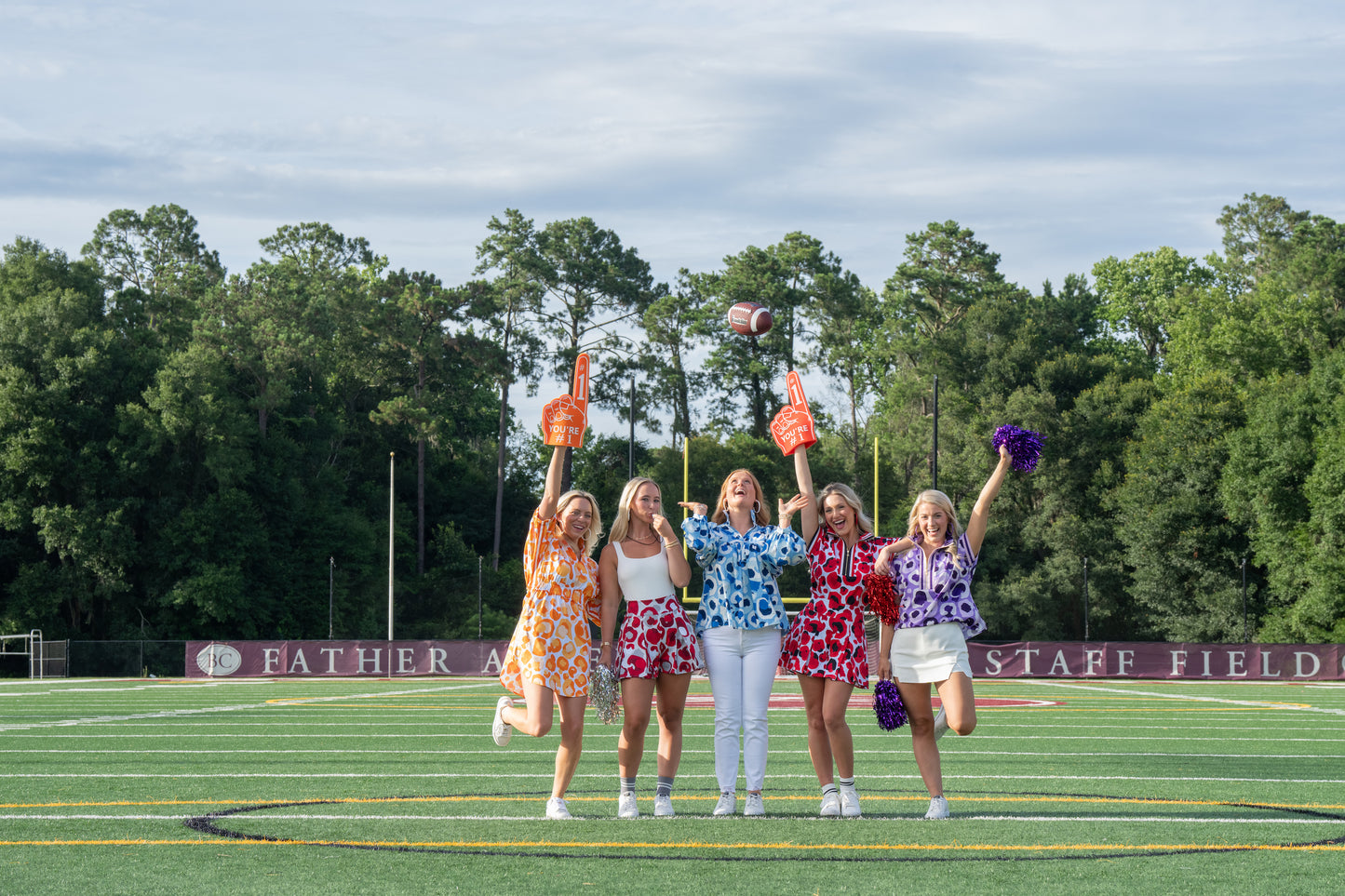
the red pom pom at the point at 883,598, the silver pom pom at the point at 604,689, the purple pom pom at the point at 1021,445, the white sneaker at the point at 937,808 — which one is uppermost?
the purple pom pom at the point at 1021,445

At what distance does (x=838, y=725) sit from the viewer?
6.80 meters

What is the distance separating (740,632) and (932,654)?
0.96 m

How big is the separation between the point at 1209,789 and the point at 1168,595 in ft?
126

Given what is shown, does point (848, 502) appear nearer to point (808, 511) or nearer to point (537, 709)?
point (808, 511)

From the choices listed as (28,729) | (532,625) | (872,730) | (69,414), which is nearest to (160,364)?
(69,414)

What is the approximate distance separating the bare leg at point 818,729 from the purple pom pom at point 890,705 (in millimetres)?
282

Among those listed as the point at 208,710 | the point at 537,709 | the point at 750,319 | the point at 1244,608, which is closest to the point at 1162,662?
the point at 1244,608

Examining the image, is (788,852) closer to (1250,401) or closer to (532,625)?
(532,625)

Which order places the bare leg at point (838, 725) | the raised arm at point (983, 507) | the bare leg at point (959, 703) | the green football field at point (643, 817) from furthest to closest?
the raised arm at point (983, 507) < the bare leg at point (838, 725) < the bare leg at point (959, 703) < the green football field at point (643, 817)

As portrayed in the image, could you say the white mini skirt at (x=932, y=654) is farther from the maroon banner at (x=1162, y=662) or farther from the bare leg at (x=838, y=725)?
the maroon banner at (x=1162, y=662)

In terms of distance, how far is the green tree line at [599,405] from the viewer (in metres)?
42.3

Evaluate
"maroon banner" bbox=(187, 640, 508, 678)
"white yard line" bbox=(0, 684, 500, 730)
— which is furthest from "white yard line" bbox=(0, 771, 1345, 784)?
"maroon banner" bbox=(187, 640, 508, 678)

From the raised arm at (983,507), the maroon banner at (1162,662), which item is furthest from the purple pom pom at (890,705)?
the maroon banner at (1162,662)

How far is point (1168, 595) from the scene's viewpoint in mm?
44000
